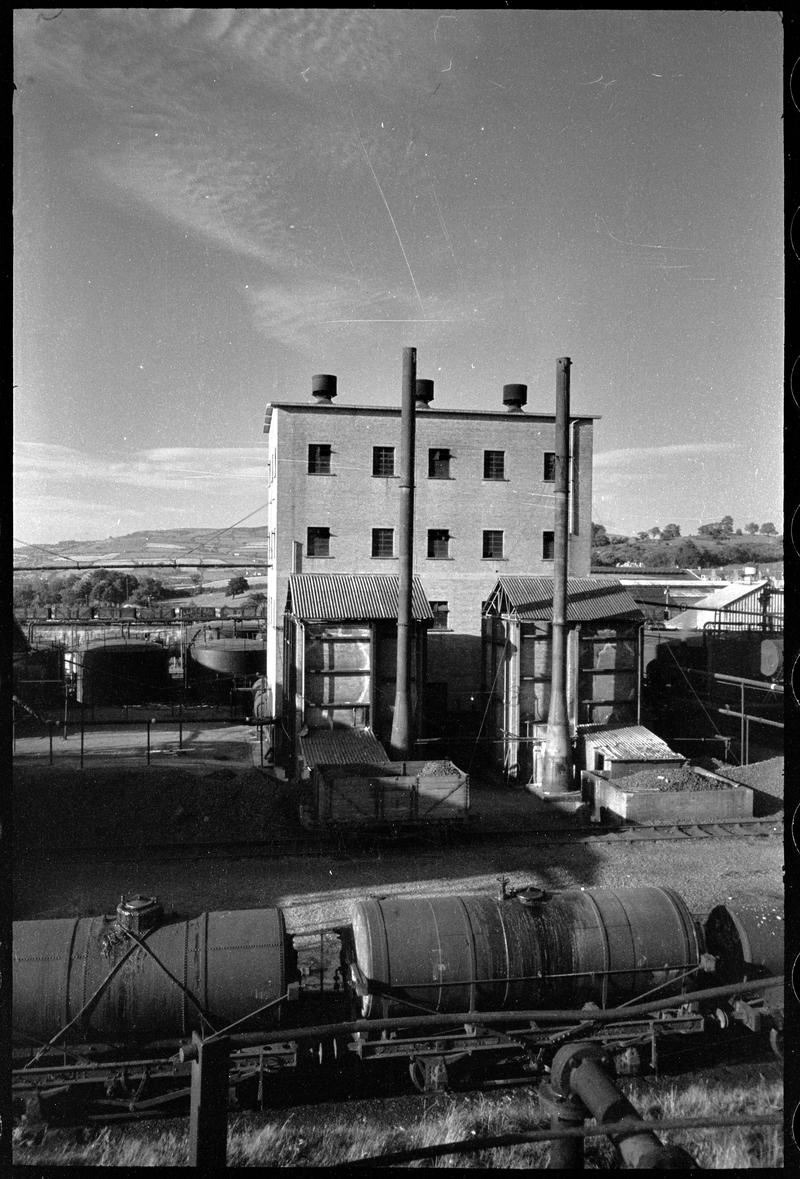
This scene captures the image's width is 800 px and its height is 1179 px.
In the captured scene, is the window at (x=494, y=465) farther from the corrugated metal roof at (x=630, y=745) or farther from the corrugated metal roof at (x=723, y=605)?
the corrugated metal roof at (x=630, y=745)

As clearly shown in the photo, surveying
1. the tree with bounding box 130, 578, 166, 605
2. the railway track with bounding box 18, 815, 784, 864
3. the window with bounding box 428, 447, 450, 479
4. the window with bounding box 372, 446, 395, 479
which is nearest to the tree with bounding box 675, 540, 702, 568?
the window with bounding box 428, 447, 450, 479

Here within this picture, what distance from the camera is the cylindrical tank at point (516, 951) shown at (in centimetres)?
736

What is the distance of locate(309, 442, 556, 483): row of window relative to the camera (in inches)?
1028

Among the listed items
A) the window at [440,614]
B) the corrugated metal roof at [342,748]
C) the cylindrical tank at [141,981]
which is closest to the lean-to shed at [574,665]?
the corrugated metal roof at [342,748]

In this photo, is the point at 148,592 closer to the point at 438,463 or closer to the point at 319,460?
the point at 319,460

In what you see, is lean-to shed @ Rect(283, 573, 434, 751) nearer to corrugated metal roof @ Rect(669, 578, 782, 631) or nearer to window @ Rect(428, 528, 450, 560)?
window @ Rect(428, 528, 450, 560)

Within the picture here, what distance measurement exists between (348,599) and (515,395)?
39.6ft

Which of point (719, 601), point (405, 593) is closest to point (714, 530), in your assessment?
point (719, 601)

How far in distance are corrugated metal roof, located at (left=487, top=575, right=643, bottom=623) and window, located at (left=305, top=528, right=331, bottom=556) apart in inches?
289

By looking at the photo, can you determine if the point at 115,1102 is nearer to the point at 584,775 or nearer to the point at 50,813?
the point at 50,813

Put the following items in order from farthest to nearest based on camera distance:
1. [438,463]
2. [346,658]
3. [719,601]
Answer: [719,601]
[438,463]
[346,658]

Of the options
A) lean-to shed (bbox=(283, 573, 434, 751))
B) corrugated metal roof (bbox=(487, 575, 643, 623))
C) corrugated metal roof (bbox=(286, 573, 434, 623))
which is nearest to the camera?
lean-to shed (bbox=(283, 573, 434, 751))

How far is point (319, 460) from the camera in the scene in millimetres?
26094
